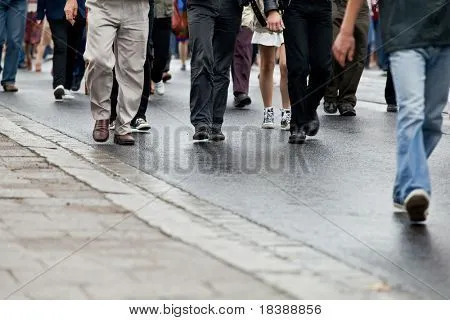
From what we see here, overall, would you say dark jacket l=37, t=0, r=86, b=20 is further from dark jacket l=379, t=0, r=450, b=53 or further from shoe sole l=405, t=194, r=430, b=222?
shoe sole l=405, t=194, r=430, b=222

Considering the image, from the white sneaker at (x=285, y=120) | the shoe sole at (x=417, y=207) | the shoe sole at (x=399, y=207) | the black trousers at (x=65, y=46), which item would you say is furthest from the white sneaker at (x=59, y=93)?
the shoe sole at (x=417, y=207)

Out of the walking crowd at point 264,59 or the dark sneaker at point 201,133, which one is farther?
the dark sneaker at point 201,133

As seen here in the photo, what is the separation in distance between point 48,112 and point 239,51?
258cm

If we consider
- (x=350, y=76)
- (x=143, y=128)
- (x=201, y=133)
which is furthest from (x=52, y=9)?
(x=201, y=133)

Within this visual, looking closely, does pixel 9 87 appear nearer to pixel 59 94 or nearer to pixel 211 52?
pixel 59 94

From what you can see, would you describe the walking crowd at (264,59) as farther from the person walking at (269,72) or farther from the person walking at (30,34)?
the person walking at (30,34)

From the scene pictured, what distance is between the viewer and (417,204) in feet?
22.8

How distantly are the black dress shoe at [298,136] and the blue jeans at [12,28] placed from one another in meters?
6.78

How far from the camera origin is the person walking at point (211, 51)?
34.2 feet

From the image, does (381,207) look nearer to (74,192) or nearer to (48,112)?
(74,192)

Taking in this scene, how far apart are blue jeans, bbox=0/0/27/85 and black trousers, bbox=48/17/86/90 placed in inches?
29.3

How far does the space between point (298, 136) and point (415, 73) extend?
3.69 metres
